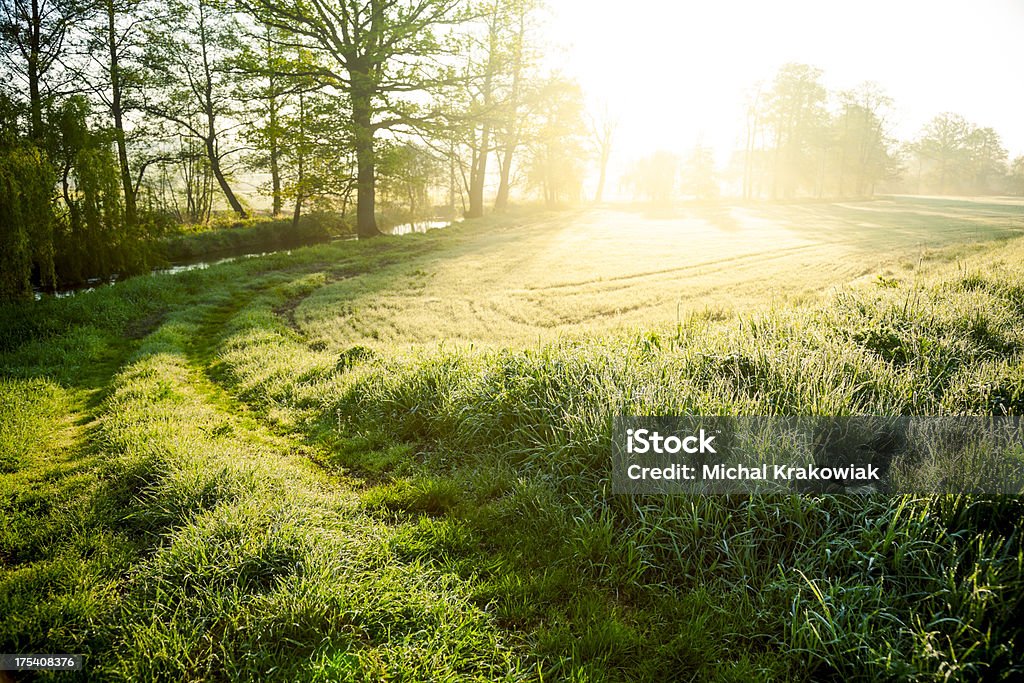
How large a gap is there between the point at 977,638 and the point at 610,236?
24346 mm

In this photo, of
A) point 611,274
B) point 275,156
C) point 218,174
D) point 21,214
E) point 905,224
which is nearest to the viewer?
point 21,214

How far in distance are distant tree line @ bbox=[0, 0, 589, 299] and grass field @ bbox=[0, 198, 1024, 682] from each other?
5.43 meters

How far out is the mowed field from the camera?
9.91m

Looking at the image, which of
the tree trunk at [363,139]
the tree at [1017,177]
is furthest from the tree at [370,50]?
the tree at [1017,177]

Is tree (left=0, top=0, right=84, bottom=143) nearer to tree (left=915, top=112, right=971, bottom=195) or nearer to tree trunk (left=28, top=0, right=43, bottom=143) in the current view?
tree trunk (left=28, top=0, right=43, bottom=143)

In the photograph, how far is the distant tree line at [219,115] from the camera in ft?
38.1

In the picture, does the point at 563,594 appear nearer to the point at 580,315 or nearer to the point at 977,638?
the point at 977,638

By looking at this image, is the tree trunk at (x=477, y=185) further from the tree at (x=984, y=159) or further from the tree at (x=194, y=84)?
the tree at (x=984, y=159)

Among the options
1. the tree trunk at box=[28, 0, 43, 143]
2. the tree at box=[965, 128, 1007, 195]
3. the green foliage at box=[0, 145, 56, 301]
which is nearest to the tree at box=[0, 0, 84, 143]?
the tree trunk at box=[28, 0, 43, 143]

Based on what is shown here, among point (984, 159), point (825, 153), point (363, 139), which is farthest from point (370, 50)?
point (825, 153)

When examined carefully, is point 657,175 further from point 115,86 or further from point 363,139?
point 115,86

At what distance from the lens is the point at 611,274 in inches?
621

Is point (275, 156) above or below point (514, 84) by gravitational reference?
below

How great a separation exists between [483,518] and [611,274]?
1319cm
